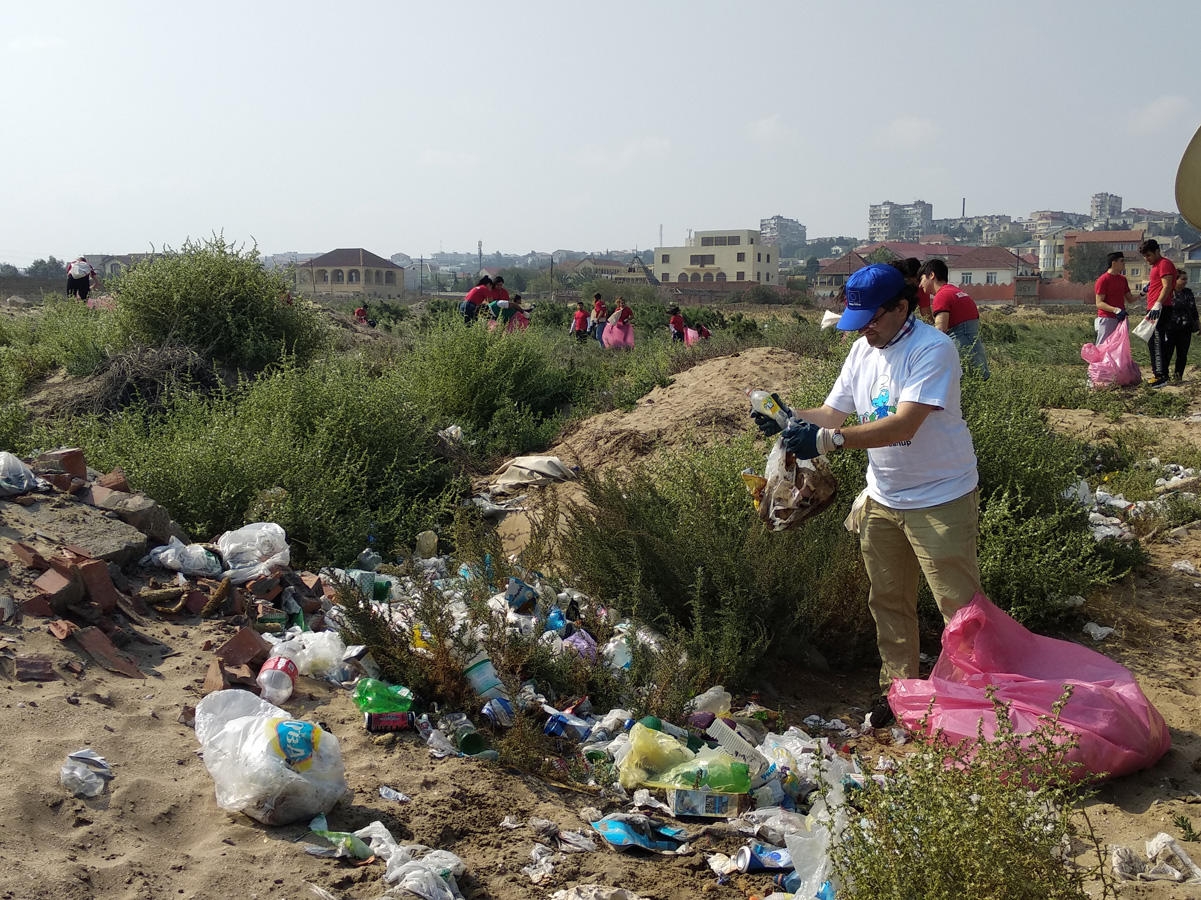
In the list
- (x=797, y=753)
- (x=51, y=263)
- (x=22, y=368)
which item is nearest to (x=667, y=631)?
(x=797, y=753)

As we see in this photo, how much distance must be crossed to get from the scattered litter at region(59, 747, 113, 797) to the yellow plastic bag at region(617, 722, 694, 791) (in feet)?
5.23

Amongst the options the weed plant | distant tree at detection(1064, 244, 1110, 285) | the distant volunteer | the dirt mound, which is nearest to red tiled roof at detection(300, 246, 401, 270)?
distant tree at detection(1064, 244, 1110, 285)

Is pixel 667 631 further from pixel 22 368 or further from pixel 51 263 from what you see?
pixel 51 263

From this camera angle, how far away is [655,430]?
344 inches

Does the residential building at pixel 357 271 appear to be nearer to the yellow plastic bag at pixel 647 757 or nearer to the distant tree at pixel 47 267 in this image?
the distant tree at pixel 47 267

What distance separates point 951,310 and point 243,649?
565 centimetres

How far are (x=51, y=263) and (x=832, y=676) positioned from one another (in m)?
83.2

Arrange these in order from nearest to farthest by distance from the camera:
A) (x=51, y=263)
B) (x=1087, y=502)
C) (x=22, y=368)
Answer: (x=1087, y=502), (x=22, y=368), (x=51, y=263)

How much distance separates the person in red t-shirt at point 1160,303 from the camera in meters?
10.3

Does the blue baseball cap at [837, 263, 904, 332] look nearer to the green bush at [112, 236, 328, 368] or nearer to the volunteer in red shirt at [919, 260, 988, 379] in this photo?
the volunteer in red shirt at [919, 260, 988, 379]

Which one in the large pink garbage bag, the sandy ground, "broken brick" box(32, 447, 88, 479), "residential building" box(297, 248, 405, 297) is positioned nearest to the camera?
the sandy ground

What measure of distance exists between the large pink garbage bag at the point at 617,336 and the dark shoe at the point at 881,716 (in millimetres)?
11170

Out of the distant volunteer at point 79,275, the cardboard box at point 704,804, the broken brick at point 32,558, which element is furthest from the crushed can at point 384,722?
the distant volunteer at point 79,275

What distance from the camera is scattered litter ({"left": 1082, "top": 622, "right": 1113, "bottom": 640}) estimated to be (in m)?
5.02
